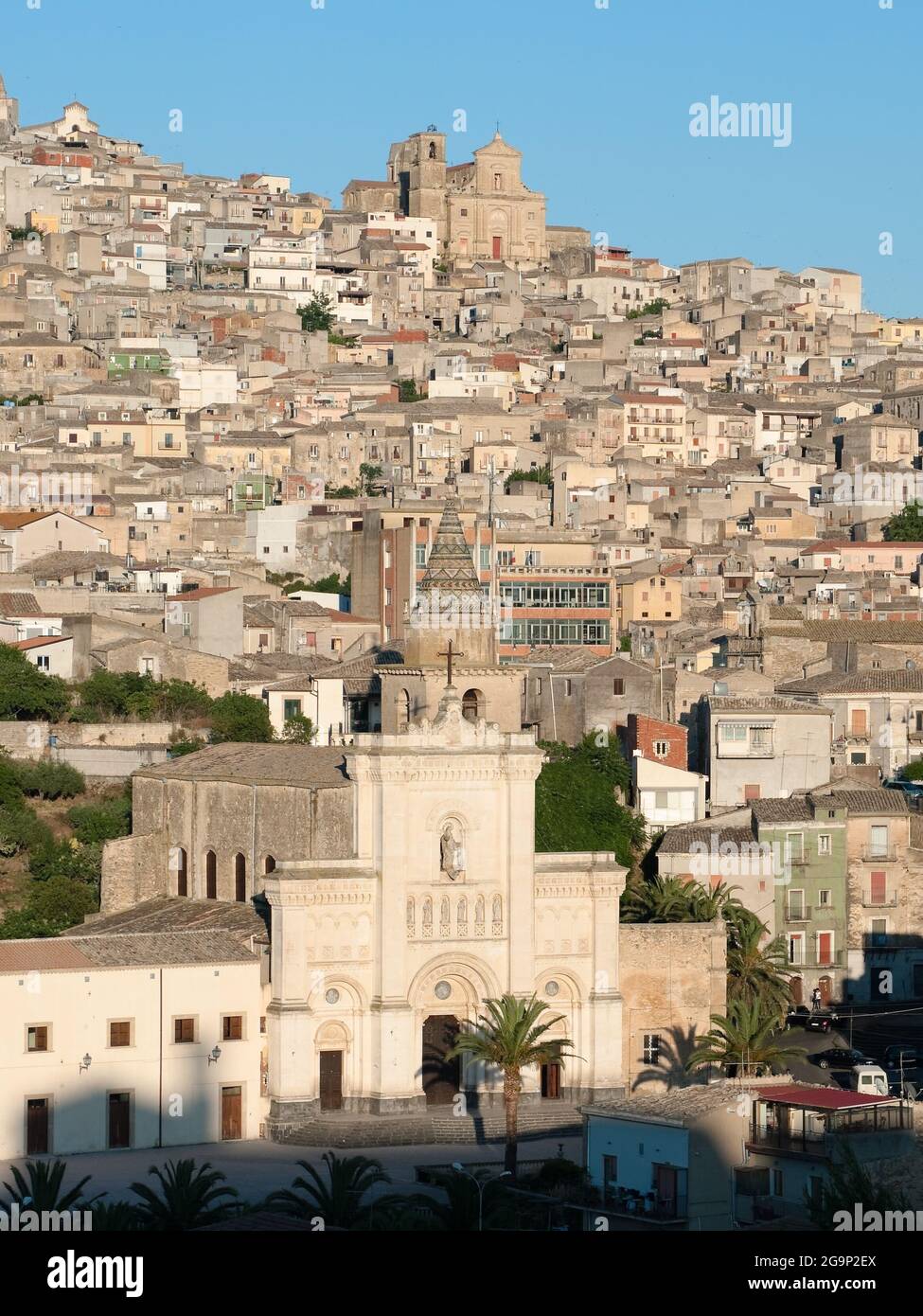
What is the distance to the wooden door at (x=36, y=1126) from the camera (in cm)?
5434

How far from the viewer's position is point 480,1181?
50.5 metres

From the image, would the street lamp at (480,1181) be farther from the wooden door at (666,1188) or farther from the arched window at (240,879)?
the arched window at (240,879)

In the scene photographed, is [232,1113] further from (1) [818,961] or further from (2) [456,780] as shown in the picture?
(1) [818,961]

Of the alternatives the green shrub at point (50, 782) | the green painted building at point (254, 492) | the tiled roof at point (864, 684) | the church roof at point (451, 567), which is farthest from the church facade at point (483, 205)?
the church roof at point (451, 567)

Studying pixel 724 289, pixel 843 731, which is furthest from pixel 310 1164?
pixel 724 289

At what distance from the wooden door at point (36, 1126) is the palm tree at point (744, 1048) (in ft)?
36.2

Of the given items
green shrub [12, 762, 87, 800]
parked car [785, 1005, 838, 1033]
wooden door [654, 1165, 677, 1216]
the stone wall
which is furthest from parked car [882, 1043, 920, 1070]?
green shrub [12, 762, 87, 800]

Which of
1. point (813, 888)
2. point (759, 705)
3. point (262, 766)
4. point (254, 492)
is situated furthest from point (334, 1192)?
point (254, 492)

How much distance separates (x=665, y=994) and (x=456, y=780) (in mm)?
5488

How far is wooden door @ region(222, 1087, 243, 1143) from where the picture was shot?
185ft

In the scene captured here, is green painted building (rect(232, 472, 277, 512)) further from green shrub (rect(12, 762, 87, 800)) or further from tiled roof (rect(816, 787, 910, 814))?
tiled roof (rect(816, 787, 910, 814))

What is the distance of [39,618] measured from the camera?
87750mm

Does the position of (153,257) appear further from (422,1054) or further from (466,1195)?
(466,1195)
